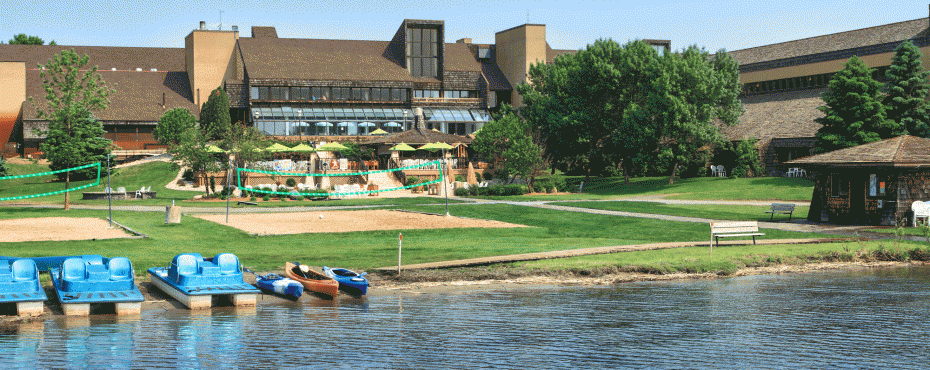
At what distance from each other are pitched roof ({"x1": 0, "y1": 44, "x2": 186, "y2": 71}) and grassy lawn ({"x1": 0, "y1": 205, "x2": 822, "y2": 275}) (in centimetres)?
6746

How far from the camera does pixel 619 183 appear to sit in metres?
76.2

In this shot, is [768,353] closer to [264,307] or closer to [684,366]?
[684,366]

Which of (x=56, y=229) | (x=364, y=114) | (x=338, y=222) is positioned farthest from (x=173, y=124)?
(x=56, y=229)

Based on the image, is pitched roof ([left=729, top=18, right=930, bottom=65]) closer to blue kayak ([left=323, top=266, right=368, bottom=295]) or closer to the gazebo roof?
the gazebo roof

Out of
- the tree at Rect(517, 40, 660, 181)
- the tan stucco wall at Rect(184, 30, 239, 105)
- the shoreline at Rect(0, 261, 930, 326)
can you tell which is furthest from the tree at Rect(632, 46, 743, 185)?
the tan stucco wall at Rect(184, 30, 239, 105)

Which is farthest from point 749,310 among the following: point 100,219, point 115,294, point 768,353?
point 100,219

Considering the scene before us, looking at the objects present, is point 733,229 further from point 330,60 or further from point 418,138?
point 330,60

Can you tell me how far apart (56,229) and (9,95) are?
68291 millimetres

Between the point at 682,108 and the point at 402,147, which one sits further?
the point at 402,147

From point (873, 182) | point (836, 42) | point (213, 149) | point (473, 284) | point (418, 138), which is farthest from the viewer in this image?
point (836, 42)

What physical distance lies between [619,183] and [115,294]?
199 feet

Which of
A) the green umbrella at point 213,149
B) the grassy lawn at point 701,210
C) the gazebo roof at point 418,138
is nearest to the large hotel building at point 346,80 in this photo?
the gazebo roof at point 418,138

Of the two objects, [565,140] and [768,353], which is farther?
[565,140]

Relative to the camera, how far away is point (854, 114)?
6172 centimetres
